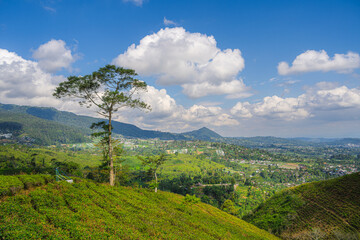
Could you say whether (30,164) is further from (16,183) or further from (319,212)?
(319,212)

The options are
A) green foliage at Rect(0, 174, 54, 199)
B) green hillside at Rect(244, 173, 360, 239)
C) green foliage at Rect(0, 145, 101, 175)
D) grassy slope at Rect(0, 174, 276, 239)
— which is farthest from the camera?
green hillside at Rect(244, 173, 360, 239)

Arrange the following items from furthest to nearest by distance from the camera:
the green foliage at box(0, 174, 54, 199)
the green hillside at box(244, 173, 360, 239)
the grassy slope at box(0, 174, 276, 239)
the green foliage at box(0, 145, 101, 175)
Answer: the green hillside at box(244, 173, 360, 239)
the green foliage at box(0, 145, 101, 175)
the green foliage at box(0, 174, 54, 199)
the grassy slope at box(0, 174, 276, 239)

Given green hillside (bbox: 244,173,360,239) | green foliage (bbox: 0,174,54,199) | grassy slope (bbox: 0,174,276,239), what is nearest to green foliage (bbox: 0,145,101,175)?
green foliage (bbox: 0,174,54,199)

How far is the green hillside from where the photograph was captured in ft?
126

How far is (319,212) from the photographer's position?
147 feet

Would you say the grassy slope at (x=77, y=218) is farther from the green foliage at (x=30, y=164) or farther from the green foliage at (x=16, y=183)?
the green foliage at (x=30, y=164)

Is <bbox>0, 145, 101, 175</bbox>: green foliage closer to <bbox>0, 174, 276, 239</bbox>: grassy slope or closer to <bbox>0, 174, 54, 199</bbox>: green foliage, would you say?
<bbox>0, 174, 54, 199</bbox>: green foliage

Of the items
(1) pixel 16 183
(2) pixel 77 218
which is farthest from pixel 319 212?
(1) pixel 16 183

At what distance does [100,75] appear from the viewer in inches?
989

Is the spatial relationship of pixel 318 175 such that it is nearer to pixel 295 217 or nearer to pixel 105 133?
pixel 295 217

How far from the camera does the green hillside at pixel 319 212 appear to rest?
38.3 m

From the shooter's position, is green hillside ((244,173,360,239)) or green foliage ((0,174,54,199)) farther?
green hillside ((244,173,360,239))

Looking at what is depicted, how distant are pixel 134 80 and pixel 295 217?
54.4 meters

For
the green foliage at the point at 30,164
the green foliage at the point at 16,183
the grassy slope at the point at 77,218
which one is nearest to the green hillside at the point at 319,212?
the grassy slope at the point at 77,218
